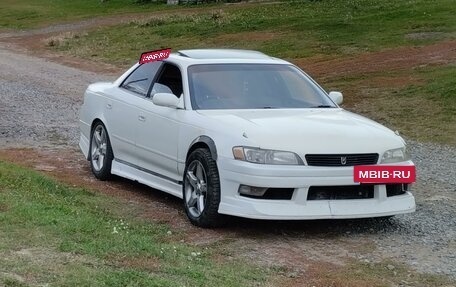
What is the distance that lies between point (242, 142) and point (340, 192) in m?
0.90

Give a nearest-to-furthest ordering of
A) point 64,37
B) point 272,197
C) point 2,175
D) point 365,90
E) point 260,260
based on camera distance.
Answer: point 260,260
point 272,197
point 2,175
point 365,90
point 64,37

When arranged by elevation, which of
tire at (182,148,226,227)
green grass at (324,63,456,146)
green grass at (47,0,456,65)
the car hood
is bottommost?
green grass at (47,0,456,65)

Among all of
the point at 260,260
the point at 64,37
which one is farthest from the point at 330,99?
the point at 64,37

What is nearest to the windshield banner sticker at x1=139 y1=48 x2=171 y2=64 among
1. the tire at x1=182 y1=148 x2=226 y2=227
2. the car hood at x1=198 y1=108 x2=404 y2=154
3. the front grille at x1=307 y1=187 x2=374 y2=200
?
the car hood at x1=198 y1=108 x2=404 y2=154

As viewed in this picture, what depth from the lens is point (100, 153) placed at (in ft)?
31.7

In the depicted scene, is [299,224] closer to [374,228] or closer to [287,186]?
[374,228]

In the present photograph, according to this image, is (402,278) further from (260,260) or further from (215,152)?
(215,152)

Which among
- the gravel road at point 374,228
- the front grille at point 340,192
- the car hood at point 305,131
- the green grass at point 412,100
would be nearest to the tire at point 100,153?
the car hood at point 305,131

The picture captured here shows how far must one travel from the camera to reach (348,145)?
23.5ft

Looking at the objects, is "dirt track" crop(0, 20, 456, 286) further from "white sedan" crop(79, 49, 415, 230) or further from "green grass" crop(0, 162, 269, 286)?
"green grass" crop(0, 162, 269, 286)

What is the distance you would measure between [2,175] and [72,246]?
9.47 feet

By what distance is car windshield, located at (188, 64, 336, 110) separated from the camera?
8211 millimetres

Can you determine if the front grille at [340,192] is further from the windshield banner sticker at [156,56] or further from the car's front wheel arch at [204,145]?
the windshield banner sticker at [156,56]

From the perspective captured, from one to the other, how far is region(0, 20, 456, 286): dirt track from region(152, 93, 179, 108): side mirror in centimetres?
97
